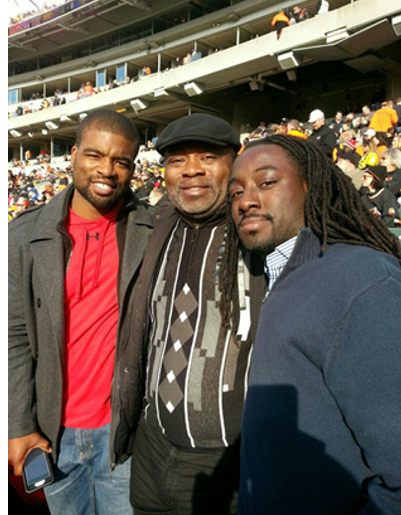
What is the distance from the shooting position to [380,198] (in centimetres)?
499

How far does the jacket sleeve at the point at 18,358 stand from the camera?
186cm

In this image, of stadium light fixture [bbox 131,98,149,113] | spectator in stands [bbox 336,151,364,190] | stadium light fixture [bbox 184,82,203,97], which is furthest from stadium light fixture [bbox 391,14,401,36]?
stadium light fixture [bbox 131,98,149,113]

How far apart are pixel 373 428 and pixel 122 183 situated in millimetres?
1555

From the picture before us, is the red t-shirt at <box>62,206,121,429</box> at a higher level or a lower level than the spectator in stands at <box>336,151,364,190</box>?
lower

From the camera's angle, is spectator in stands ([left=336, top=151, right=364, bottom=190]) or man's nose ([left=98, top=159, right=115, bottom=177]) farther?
spectator in stands ([left=336, top=151, right=364, bottom=190])

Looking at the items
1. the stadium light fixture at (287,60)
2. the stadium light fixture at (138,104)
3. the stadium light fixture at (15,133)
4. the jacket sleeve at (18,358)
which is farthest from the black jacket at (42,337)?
the stadium light fixture at (15,133)

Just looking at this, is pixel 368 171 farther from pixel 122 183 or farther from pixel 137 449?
pixel 137 449

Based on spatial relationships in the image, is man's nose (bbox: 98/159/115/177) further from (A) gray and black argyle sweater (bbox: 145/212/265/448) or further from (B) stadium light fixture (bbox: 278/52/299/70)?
(B) stadium light fixture (bbox: 278/52/299/70)

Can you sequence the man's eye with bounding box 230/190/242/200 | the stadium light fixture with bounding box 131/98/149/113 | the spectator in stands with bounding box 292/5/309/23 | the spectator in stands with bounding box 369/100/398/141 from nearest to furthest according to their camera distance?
1. the man's eye with bounding box 230/190/242/200
2. the spectator in stands with bounding box 369/100/398/141
3. the spectator in stands with bounding box 292/5/309/23
4. the stadium light fixture with bounding box 131/98/149/113

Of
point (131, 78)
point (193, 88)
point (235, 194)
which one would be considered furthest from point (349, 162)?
point (131, 78)

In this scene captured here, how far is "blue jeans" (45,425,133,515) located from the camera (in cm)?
194

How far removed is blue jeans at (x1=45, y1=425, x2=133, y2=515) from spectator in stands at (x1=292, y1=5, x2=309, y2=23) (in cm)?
1969

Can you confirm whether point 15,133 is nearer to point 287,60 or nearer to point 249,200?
point 287,60

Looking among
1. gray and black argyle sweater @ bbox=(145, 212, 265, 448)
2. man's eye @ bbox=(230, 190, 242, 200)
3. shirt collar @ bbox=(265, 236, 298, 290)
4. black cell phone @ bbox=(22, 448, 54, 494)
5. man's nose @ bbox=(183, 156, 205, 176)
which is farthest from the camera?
man's nose @ bbox=(183, 156, 205, 176)
